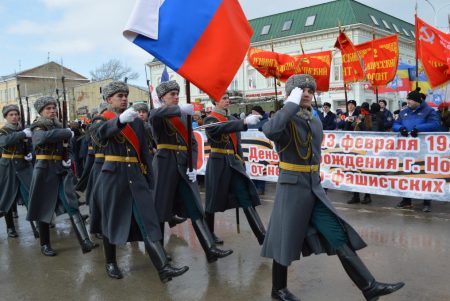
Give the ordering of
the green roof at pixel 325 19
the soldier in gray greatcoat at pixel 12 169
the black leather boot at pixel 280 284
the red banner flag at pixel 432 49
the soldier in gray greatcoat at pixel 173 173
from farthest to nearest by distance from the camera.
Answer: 1. the green roof at pixel 325 19
2. the red banner flag at pixel 432 49
3. the soldier in gray greatcoat at pixel 12 169
4. the soldier in gray greatcoat at pixel 173 173
5. the black leather boot at pixel 280 284

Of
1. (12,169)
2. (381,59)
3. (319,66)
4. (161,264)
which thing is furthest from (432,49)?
(12,169)

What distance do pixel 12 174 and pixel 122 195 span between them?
3.04m

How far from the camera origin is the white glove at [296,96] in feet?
11.8

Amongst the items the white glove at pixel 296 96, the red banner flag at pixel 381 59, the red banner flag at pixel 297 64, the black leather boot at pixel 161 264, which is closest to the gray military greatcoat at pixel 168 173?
the black leather boot at pixel 161 264

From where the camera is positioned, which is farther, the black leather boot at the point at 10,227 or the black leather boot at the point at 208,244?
the black leather boot at the point at 10,227

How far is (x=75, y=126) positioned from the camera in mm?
12508

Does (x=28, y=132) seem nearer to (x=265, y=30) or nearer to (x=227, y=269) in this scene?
(x=227, y=269)

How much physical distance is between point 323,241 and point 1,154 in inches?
211

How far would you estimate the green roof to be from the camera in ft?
132

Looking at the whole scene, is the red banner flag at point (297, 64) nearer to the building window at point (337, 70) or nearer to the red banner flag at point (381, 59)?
the red banner flag at point (381, 59)

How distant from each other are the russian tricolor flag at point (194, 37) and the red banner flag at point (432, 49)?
5594 millimetres

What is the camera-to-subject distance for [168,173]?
5.14 metres

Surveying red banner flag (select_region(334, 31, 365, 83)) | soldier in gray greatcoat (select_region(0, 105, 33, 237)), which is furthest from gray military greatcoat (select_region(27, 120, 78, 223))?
red banner flag (select_region(334, 31, 365, 83))

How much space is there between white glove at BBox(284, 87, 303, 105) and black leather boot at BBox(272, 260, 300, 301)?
137 cm
